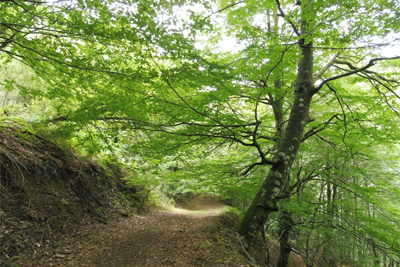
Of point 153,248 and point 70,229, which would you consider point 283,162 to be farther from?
point 70,229

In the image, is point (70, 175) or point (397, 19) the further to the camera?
point (70, 175)

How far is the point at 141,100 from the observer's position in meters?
4.52

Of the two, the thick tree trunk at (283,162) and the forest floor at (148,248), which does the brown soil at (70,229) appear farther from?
the thick tree trunk at (283,162)

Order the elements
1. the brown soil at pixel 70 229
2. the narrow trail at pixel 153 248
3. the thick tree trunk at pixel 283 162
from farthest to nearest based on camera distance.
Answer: the thick tree trunk at pixel 283 162
the narrow trail at pixel 153 248
the brown soil at pixel 70 229

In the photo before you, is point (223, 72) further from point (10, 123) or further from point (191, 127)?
point (10, 123)

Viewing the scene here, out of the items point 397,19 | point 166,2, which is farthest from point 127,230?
point 397,19

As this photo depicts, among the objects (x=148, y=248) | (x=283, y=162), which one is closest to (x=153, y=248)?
(x=148, y=248)

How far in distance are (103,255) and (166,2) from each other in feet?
18.6

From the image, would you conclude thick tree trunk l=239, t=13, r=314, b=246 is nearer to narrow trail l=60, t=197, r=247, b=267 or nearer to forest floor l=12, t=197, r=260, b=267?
forest floor l=12, t=197, r=260, b=267

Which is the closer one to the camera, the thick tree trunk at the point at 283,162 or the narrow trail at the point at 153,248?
the narrow trail at the point at 153,248

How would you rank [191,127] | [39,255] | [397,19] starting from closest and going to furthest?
[397,19]
[39,255]
[191,127]

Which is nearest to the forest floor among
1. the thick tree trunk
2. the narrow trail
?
the narrow trail

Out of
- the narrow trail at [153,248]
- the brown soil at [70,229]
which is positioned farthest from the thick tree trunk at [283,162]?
the narrow trail at [153,248]

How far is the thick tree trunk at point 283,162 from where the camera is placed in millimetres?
5045
